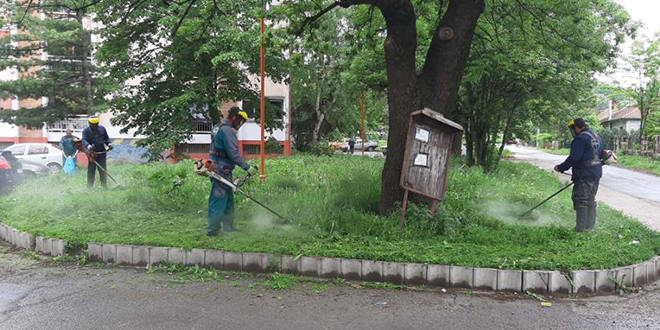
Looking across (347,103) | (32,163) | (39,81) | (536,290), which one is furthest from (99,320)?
(347,103)

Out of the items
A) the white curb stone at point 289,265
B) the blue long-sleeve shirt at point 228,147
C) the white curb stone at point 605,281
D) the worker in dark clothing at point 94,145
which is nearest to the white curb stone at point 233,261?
the white curb stone at point 289,265

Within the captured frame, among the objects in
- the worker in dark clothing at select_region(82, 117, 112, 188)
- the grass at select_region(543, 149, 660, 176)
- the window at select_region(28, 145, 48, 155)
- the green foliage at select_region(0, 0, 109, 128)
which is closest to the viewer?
the worker in dark clothing at select_region(82, 117, 112, 188)

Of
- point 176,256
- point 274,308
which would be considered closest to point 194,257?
point 176,256

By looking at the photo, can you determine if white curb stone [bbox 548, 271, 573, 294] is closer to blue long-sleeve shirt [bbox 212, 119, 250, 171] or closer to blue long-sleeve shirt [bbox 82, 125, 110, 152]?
blue long-sleeve shirt [bbox 212, 119, 250, 171]

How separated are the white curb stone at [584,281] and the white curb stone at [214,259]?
380cm

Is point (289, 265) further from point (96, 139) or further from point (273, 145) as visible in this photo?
point (273, 145)

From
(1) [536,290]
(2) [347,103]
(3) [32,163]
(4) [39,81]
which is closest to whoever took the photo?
(1) [536,290]

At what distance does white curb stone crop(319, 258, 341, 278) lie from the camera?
4.87 m

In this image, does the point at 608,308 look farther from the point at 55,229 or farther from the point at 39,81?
the point at 39,81

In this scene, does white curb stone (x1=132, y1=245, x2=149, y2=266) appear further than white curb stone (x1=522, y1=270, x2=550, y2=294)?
Yes

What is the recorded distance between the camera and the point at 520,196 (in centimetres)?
A: 833

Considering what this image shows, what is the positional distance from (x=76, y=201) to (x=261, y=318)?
217 inches

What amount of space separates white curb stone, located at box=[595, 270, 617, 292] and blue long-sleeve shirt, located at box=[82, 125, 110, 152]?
356 inches

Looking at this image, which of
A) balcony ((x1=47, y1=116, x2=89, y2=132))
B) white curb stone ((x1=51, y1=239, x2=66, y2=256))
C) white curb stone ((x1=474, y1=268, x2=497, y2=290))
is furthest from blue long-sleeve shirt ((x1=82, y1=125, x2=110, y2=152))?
balcony ((x1=47, y1=116, x2=89, y2=132))
